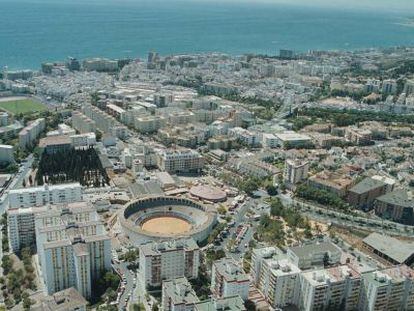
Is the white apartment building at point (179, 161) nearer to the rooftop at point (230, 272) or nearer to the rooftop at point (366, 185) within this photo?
the rooftop at point (366, 185)

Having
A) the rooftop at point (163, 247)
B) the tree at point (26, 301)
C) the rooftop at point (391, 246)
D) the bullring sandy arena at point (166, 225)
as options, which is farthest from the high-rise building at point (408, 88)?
the tree at point (26, 301)

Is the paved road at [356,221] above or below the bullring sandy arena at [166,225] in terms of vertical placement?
below

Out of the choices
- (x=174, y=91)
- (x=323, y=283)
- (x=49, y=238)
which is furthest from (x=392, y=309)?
(x=174, y=91)

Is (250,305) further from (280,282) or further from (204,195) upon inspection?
(204,195)

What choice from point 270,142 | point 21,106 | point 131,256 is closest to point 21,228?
point 131,256

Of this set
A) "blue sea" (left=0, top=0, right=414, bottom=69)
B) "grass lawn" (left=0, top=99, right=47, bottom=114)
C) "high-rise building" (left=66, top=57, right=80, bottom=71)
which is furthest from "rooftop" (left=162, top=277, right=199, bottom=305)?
"blue sea" (left=0, top=0, right=414, bottom=69)

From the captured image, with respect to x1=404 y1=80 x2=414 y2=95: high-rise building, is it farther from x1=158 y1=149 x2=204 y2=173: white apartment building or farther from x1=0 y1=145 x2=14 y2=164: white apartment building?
x1=0 y1=145 x2=14 y2=164: white apartment building
